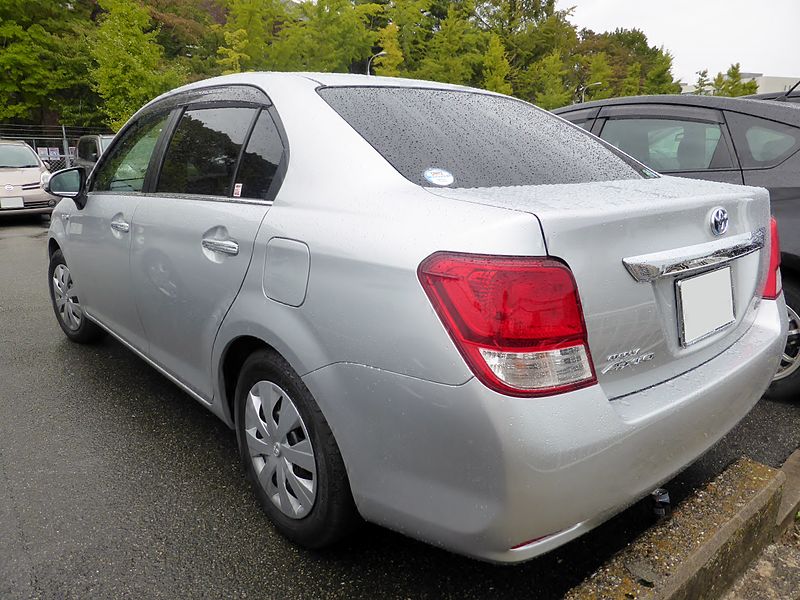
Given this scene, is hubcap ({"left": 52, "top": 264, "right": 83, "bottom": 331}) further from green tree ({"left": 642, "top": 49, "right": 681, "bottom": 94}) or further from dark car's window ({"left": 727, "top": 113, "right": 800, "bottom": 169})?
green tree ({"left": 642, "top": 49, "right": 681, "bottom": 94})

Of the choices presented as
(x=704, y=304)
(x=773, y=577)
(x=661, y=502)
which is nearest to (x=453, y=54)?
(x=704, y=304)

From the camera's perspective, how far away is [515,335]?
1.34 m

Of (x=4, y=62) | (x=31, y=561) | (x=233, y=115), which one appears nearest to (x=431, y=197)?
(x=233, y=115)

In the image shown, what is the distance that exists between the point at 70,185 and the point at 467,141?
250 centimetres

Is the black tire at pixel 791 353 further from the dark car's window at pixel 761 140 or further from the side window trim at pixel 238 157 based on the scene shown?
the side window trim at pixel 238 157

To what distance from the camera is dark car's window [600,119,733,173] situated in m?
3.34

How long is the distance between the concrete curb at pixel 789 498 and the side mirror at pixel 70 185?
139 inches

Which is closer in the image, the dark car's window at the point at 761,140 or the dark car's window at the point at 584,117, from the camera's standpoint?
the dark car's window at the point at 761,140

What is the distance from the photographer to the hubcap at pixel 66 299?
3758mm

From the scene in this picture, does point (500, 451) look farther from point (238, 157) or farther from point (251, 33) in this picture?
point (251, 33)

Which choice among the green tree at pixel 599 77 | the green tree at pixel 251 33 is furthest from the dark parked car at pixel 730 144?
the green tree at pixel 599 77

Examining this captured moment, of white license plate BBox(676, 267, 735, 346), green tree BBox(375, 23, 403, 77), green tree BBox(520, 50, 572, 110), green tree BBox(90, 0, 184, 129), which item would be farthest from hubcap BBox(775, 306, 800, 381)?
green tree BBox(520, 50, 572, 110)

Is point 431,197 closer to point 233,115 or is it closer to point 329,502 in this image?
point 329,502

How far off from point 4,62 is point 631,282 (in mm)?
28481
